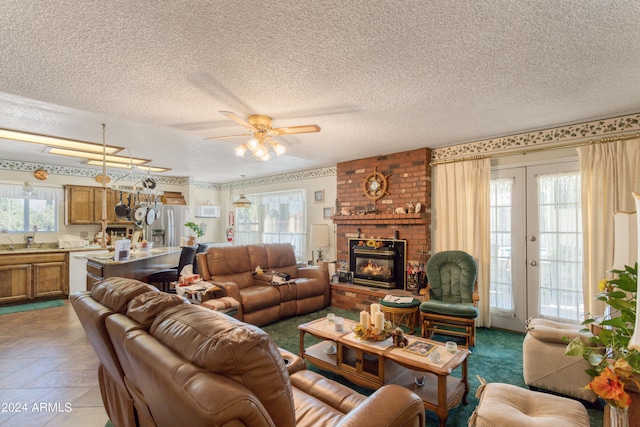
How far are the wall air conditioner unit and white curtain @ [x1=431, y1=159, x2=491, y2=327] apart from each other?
5.84 meters

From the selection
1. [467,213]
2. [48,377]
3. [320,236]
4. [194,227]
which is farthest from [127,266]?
[467,213]

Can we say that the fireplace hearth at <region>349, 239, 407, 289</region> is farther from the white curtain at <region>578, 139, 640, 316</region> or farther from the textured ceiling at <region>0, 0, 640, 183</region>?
the white curtain at <region>578, 139, 640, 316</region>

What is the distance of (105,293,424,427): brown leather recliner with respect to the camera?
85 centimetres

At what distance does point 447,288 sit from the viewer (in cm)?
390

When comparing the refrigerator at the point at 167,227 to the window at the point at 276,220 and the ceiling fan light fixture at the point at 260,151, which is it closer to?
the window at the point at 276,220

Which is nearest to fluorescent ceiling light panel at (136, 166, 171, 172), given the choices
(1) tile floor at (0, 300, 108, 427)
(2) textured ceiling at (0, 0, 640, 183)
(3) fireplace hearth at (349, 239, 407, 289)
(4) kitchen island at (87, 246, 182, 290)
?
(4) kitchen island at (87, 246, 182, 290)

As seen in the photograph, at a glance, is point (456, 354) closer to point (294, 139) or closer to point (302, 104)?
point (302, 104)

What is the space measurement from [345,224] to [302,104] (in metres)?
2.91

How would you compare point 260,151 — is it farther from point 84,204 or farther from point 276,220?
point 84,204

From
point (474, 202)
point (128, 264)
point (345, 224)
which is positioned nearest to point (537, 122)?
point (474, 202)

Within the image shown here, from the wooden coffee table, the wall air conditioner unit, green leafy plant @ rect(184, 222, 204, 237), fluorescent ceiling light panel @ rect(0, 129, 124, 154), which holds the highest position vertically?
fluorescent ceiling light panel @ rect(0, 129, 124, 154)

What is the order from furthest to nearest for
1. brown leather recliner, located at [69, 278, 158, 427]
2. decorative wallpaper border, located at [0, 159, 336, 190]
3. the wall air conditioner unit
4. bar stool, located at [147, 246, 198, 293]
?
the wall air conditioner unit
decorative wallpaper border, located at [0, 159, 336, 190]
bar stool, located at [147, 246, 198, 293]
brown leather recliner, located at [69, 278, 158, 427]

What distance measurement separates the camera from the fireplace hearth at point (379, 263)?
4660 millimetres

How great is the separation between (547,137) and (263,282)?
404cm
